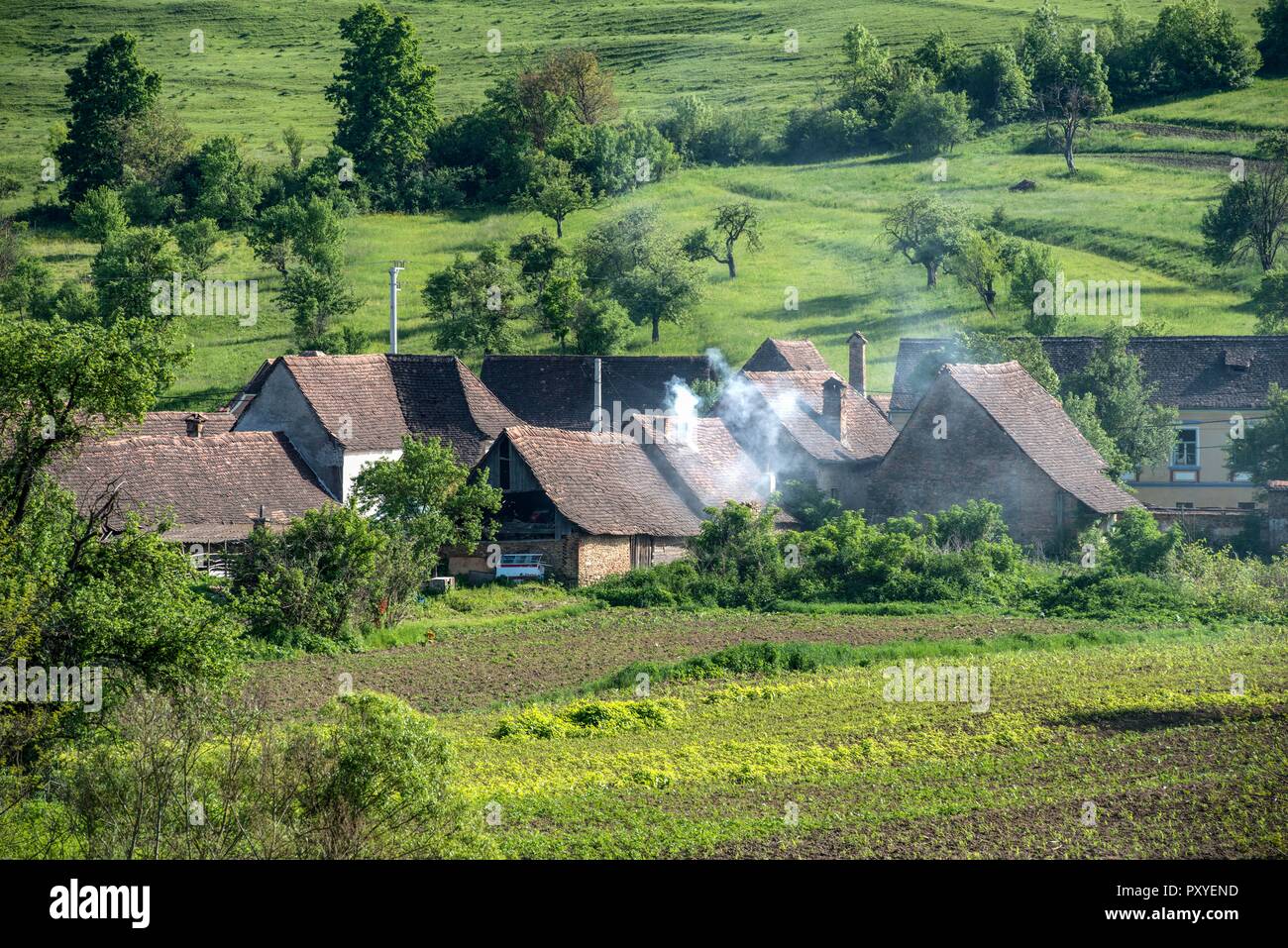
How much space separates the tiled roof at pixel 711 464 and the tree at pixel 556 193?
3922 centimetres

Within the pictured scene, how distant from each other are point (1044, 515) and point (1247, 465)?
31.0 ft

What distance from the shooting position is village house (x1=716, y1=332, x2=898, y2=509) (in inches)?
2094

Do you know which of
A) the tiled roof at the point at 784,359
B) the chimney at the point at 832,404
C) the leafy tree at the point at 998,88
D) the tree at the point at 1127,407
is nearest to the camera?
the chimney at the point at 832,404

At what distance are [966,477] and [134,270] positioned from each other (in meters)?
41.1

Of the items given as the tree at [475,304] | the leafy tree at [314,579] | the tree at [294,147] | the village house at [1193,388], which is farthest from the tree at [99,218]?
the leafy tree at [314,579]

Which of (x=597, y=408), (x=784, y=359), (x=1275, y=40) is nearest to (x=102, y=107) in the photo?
(x=784, y=359)

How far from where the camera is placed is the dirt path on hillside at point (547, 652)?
29578 mm

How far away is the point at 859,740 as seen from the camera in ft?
82.6

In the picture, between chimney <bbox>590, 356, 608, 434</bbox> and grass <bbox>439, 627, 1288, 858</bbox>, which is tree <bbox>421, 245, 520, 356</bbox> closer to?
chimney <bbox>590, 356, 608, 434</bbox>

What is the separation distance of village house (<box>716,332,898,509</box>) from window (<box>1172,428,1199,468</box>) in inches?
426

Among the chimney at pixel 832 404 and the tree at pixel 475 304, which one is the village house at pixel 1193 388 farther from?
the tree at pixel 475 304

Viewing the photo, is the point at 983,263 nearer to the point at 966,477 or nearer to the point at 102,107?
the point at 966,477

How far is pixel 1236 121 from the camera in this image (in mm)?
107000

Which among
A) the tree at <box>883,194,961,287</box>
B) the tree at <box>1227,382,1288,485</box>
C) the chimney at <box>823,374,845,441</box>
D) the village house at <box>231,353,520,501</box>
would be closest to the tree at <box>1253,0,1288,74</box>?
the tree at <box>883,194,961,287</box>
